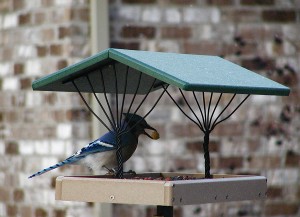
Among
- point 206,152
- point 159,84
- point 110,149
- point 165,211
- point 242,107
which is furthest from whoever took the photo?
point 242,107

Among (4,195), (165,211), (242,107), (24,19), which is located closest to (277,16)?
(242,107)

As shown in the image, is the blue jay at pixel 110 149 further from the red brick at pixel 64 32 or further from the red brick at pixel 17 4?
the red brick at pixel 17 4

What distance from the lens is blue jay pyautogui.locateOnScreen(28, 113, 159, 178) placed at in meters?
4.69

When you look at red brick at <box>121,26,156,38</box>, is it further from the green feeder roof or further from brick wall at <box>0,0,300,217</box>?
the green feeder roof

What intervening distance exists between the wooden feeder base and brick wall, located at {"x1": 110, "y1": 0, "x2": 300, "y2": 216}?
5.00 ft

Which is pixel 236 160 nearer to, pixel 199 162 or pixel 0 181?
pixel 199 162

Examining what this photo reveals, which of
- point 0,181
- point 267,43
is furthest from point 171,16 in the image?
point 0,181

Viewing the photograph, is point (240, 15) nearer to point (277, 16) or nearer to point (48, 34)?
point (277, 16)

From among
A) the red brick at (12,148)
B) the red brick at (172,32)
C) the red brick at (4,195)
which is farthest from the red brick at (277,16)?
the red brick at (4,195)

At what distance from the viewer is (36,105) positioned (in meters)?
6.27

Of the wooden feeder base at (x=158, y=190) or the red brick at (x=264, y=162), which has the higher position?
the red brick at (x=264, y=162)

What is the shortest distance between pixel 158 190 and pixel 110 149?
0.64m

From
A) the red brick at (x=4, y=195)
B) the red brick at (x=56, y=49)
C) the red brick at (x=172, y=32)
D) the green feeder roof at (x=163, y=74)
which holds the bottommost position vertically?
the red brick at (x=4, y=195)

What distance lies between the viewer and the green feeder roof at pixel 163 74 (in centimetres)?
419
